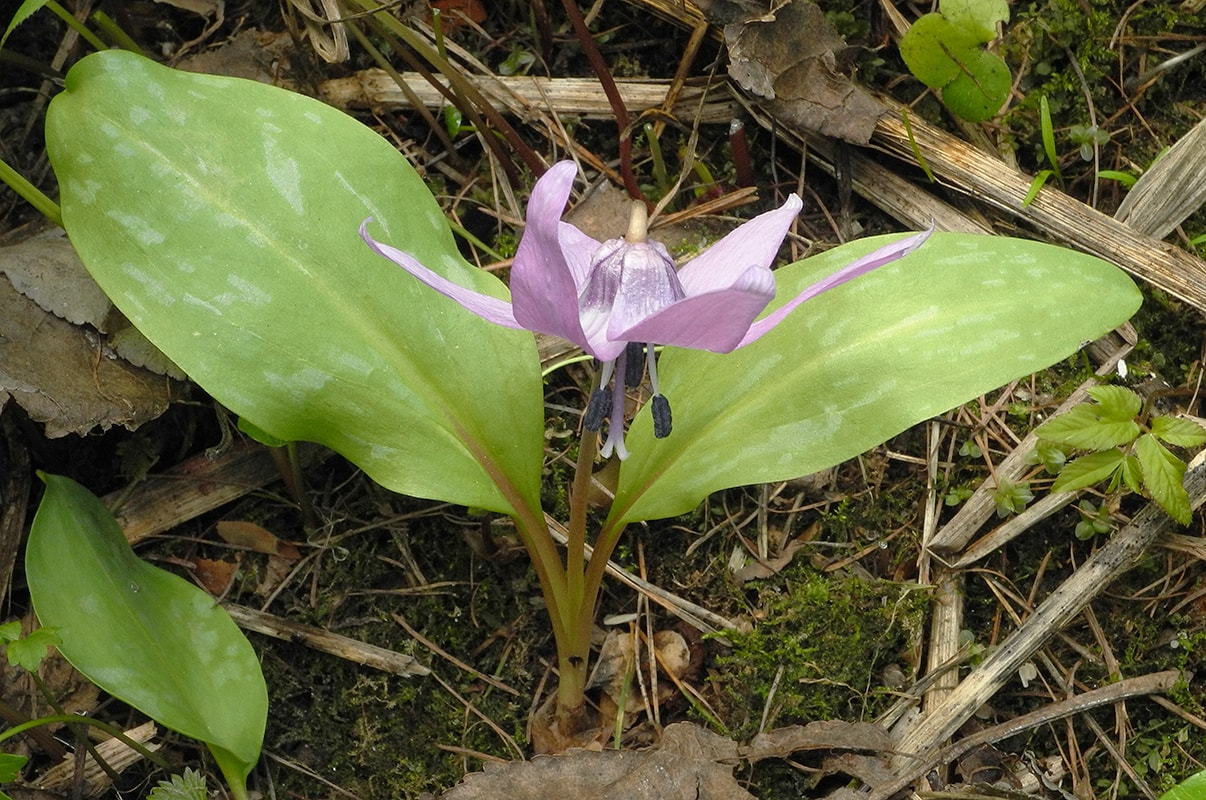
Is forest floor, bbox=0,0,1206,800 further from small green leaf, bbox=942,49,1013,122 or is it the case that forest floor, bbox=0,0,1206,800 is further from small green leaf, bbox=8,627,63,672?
small green leaf, bbox=8,627,63,672

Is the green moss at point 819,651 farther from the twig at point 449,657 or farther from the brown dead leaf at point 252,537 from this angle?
the brown dead leaf at point 252,537

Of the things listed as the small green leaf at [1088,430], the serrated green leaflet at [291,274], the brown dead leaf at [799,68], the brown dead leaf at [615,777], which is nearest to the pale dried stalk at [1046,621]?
the small green leaf at [1088,430]

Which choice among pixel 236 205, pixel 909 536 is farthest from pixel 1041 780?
pixel 236 205

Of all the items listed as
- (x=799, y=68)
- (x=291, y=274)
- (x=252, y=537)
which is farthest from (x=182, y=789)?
(x=799, y=68)

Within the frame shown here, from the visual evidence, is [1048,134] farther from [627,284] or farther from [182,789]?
[182,789]

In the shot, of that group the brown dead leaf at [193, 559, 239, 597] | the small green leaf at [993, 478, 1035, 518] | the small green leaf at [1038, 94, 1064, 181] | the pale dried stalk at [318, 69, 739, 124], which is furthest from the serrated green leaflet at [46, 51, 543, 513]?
the small green leaf at [1038, 94, 1064, 181]
